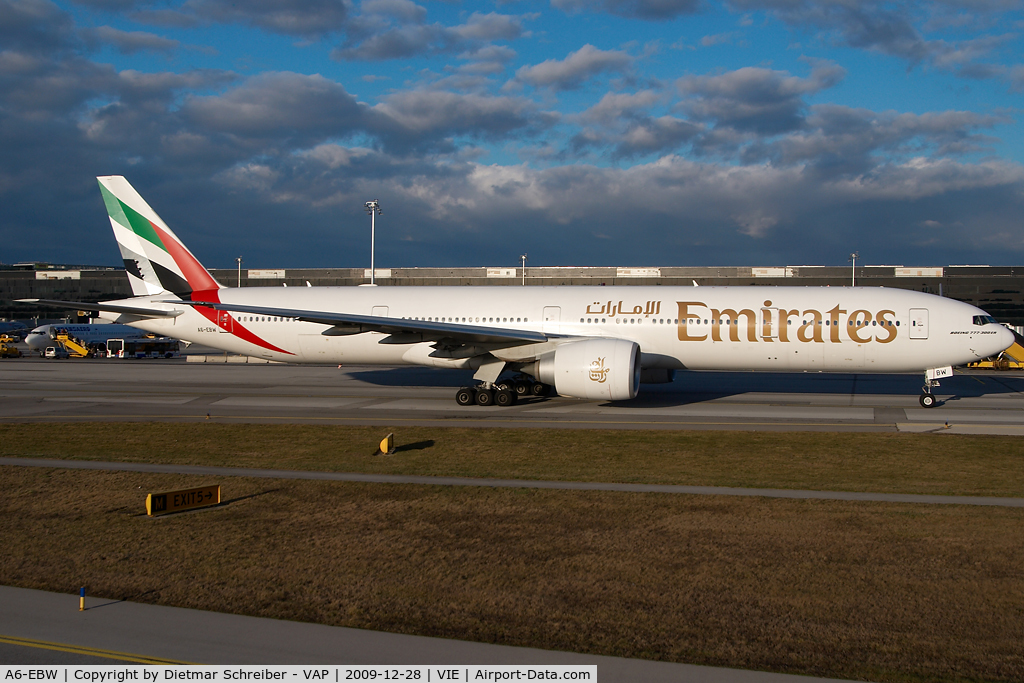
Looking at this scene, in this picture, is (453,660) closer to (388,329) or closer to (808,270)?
(388,329)

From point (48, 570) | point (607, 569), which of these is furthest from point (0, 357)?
point (607, 569)

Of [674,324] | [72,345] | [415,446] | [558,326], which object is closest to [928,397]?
[674,324]

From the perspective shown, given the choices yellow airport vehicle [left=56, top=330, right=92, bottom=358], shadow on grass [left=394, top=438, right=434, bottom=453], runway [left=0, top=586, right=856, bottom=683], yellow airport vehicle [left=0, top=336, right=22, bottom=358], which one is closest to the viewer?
runway [left=0, top=586, right=856, bottom=683]

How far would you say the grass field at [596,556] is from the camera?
7227mm

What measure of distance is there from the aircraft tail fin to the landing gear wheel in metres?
13.7

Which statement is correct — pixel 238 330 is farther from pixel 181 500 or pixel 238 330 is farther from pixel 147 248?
pixel 181 500

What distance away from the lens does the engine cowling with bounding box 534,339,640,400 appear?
22703 millimetres

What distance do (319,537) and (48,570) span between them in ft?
11.0

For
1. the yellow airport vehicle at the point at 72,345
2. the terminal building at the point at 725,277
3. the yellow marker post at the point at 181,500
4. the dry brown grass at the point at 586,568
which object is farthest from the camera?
the terminal building at the point at 725,277

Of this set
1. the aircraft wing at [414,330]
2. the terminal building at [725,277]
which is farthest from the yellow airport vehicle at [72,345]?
the aircraft wing at [414,330]

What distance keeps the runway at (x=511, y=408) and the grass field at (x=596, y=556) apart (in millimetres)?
5476

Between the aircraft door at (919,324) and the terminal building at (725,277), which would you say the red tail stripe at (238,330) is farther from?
the terminal building at (725,277)

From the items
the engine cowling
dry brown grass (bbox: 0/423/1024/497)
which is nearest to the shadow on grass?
dry brown grass (bbox: 0/423/1024/497)

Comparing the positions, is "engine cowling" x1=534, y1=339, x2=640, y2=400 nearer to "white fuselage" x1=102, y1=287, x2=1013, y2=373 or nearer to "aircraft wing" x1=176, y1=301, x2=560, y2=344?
"aircraft wing" x1=176, y1=301, x2=560, y2=344
